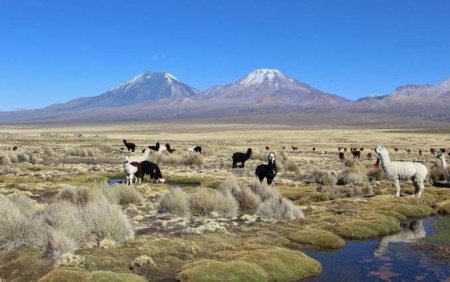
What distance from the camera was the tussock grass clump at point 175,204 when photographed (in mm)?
16344

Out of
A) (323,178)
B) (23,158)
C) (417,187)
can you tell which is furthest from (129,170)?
(23,158)

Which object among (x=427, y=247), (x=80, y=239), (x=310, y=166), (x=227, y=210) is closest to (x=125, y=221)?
(x=80, y=239)

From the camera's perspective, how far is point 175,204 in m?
16.5

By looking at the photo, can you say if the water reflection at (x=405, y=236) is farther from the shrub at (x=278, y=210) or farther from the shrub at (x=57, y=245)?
the shrub at (x=57, y=245)

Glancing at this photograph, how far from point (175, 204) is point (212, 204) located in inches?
46.1

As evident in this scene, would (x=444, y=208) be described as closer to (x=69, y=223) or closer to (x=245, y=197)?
(x=245, y=197)

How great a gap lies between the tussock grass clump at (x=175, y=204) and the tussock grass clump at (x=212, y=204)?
33 cm

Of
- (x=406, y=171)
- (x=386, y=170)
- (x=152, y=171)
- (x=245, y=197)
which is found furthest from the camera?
(x=152, y=171)

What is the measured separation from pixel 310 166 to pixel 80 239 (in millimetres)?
26174

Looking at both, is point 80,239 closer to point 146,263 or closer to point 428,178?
point 146,263

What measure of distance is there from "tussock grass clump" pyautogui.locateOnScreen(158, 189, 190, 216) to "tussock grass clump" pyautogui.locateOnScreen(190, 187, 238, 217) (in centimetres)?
33

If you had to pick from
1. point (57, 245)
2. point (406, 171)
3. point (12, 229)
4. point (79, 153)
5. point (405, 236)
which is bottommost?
point (405, 236)

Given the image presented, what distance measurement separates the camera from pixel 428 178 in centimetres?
2681

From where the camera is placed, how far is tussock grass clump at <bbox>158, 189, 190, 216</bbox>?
16.3m
